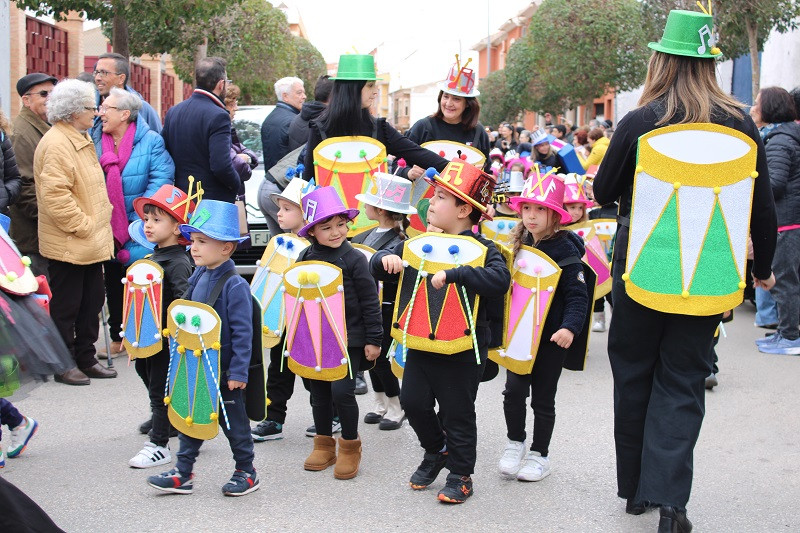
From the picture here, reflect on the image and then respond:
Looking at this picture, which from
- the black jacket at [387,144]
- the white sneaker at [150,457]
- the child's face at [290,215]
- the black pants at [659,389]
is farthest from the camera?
the black jacket at [387,144]

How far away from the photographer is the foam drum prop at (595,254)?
7965 millimetres

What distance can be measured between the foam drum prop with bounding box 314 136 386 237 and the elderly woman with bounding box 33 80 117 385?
5.65 ft

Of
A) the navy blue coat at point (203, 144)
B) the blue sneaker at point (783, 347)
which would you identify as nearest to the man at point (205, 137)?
the navy blue coat at point (203, 144)

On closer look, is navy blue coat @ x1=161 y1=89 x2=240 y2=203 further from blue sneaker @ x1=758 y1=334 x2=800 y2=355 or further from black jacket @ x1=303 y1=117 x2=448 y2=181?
blue sneaker @ x1=758 y1=334 x2=800 y2=355

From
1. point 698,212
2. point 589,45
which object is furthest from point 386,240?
point 589,45

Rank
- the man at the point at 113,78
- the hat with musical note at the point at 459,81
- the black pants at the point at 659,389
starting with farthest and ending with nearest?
1. the man at the point at 113,78
2. the hat with musical note at the point at 459,81
3. the black pants at the point at 659,389

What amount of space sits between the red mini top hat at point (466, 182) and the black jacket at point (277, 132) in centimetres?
422

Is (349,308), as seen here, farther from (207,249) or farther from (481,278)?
(481,278)

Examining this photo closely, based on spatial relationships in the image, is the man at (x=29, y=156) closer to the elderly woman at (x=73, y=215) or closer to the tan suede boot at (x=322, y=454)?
the elderly woman at (x=73, y=215)

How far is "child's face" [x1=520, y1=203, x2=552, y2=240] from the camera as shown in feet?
17.3

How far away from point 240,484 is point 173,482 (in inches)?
12.6

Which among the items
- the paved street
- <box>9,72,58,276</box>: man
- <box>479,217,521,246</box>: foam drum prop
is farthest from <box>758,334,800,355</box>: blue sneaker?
<box>9,72,58,276</box>: man

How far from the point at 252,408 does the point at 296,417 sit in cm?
149

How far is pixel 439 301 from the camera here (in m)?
4.75
